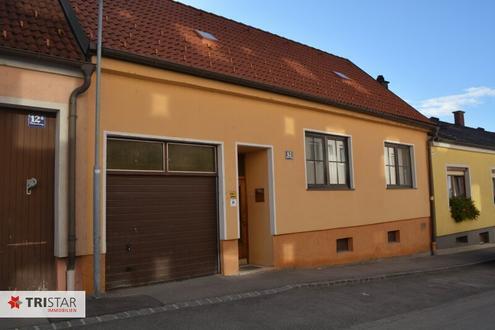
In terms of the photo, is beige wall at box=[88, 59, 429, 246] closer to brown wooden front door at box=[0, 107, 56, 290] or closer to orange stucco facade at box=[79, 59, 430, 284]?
orange stucco facade at box=[79, 59, 430, 284]

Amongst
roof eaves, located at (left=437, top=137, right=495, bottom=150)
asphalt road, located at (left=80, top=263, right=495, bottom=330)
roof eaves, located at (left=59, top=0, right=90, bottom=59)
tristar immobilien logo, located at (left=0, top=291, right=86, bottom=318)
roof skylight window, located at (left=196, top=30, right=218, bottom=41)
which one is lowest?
asphalt road, located at (left=80, top=263, right=495, bottom=330)

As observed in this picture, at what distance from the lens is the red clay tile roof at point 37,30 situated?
6754 mm

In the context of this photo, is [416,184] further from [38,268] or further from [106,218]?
[38,268]

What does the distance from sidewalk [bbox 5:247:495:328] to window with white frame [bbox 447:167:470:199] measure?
16.1 feet

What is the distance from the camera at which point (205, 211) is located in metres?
9.14

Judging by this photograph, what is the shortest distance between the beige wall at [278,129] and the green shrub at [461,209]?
1868mm

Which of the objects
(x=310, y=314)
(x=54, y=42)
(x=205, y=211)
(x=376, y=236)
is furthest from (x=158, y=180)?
(x=376, y=236)

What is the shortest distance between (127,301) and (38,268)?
4.62 feet

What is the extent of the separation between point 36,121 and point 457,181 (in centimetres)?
1494

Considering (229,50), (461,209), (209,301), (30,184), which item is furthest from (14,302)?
(461,209)

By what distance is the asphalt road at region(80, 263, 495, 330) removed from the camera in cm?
625

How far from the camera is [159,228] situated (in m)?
8.41

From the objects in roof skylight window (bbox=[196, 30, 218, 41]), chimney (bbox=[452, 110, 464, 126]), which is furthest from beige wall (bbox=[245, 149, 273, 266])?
chimney (bbox=[452, 110, 464, 126])

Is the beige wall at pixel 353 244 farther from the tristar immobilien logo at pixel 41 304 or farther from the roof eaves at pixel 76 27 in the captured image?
the roof eaves at pixel 76 27
